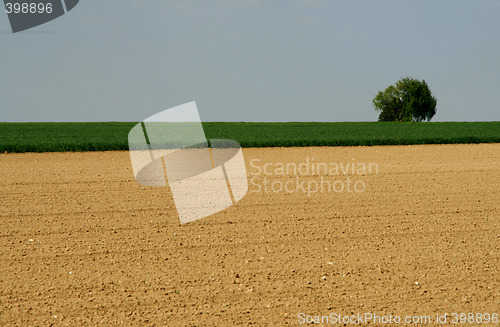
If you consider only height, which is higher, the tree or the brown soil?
the tree

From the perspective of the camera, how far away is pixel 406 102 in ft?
258

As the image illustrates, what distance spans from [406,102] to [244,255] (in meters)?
75.5

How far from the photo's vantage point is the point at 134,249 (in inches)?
289

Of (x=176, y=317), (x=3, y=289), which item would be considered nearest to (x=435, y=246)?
(x=176, y=317)

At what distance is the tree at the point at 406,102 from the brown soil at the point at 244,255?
68.3m

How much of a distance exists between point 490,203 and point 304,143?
35.3 feet

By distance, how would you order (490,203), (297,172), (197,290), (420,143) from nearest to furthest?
(197,290) < (490,203) < (297,172) < (420,143)

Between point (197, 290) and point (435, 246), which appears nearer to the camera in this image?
point (197, 290)

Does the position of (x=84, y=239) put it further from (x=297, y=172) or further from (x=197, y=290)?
(x=297, y=172)

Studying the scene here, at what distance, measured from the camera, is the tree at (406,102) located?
77.8 metres

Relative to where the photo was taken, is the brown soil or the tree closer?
the brown soil

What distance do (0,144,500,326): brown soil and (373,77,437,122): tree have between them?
224 ft

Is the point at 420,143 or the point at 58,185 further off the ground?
the point at 58,185

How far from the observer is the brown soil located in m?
5.60
